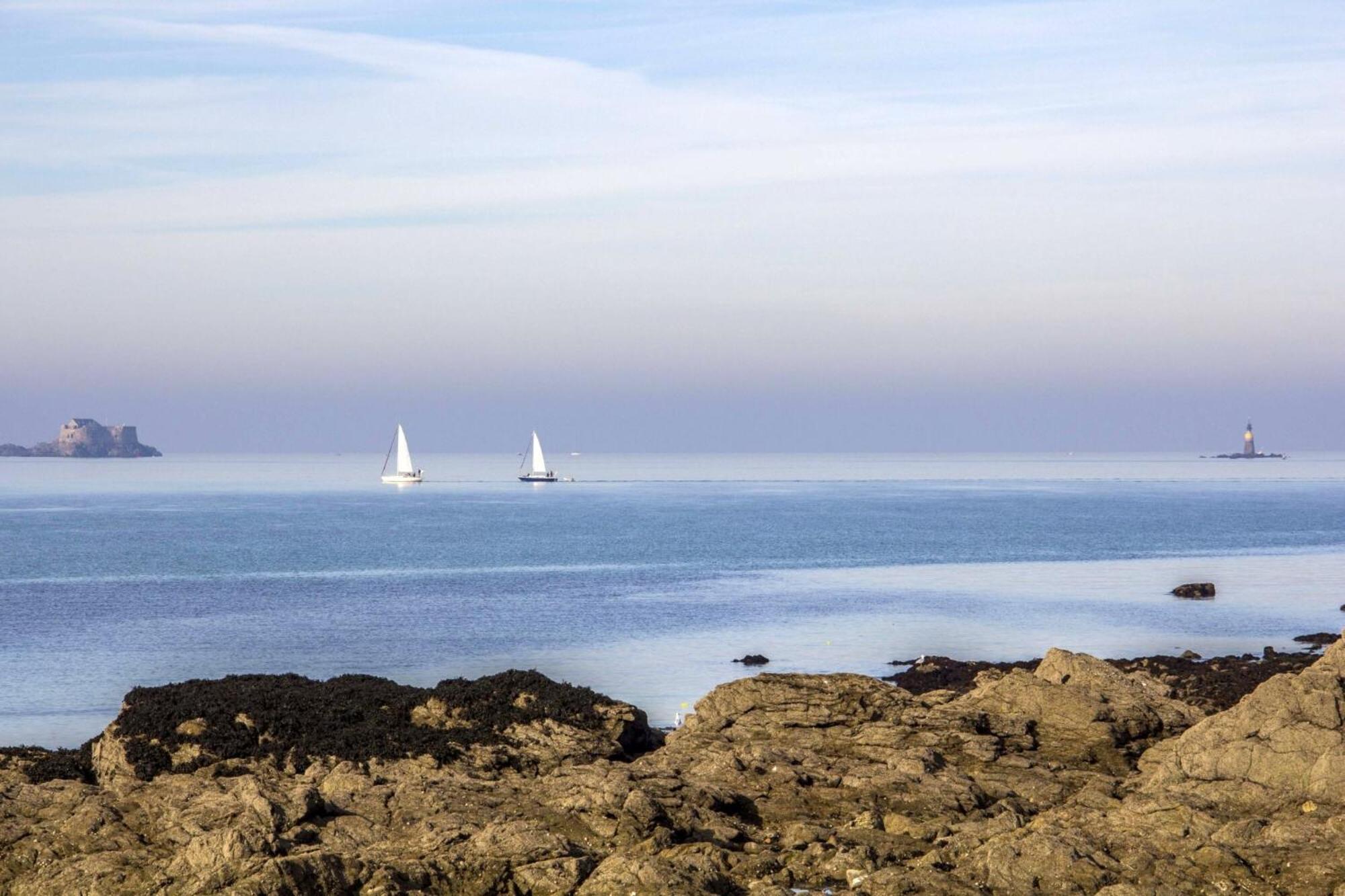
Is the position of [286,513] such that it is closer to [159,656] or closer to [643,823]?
[159,656]

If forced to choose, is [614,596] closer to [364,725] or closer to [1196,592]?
[1196,592]

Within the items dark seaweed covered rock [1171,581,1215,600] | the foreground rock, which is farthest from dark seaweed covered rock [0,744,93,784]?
dark seaweed covered rock [1171,581,1215,600]

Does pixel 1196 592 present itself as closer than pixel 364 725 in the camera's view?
No

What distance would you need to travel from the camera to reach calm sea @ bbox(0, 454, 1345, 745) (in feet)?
160

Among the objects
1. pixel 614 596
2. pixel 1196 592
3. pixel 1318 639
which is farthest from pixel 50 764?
pixel 1196 592

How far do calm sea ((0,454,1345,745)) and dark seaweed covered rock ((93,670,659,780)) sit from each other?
930 cm

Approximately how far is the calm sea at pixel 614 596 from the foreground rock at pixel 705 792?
Answer: 10.8 meters

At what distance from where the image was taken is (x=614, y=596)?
70.9 m

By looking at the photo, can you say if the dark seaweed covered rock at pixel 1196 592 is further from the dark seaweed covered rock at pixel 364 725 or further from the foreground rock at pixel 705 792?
the dark seaweed covered rock at pixel 364 725

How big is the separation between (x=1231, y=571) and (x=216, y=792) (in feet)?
235

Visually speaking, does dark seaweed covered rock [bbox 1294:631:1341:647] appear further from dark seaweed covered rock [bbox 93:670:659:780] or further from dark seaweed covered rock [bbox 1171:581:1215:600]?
dark seaweed covered rock [bbox 93:670:659:780]

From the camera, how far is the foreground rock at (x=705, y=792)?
714 inches

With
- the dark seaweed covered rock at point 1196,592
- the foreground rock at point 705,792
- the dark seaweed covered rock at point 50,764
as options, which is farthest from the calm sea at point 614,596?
the foreground rock at point 705,792

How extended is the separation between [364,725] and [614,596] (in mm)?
44887
